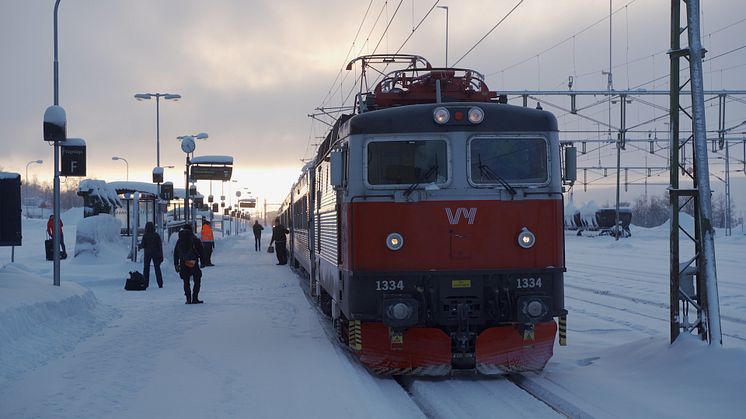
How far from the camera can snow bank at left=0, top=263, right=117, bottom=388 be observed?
32.0ft

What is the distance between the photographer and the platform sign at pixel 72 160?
15.4 meters

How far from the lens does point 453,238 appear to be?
30.1ft

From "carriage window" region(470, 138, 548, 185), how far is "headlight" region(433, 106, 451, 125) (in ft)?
1.37

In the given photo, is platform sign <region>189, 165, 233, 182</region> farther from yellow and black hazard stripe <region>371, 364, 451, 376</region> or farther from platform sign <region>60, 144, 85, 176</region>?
yellow and black hazard stripe <region>371, 364, 451, 376</region>

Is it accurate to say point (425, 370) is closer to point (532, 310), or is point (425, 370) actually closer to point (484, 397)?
point (484, 397)

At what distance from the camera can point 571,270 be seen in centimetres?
2888

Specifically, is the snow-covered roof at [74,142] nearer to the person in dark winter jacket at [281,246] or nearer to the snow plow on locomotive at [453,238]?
the snow plow on locomotive at [453,238]

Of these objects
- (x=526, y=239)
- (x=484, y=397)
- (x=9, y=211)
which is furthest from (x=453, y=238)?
(x=9, y=211)

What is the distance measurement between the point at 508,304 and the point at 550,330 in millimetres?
659

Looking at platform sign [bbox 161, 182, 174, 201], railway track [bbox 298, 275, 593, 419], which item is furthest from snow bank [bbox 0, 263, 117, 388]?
platform sign [bbox 161, 182, 174, 201]

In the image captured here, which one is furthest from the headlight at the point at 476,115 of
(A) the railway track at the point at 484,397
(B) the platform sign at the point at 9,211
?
(B) the platform sign at the point at 9,211

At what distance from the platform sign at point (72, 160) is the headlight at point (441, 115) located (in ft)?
28.9

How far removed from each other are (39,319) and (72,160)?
468 centimetres

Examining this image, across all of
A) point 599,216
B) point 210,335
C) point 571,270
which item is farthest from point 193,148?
point 599,216
